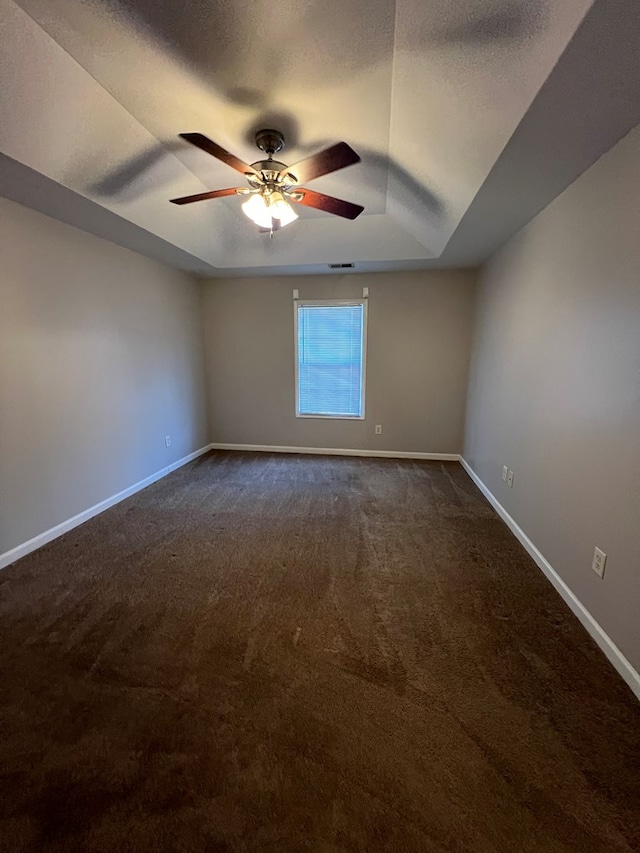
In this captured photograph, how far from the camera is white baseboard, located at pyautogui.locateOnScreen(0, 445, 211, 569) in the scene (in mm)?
2502

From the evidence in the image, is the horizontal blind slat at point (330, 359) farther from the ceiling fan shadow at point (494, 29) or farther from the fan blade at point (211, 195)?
the ceiling fan shadow at point (494, 29)

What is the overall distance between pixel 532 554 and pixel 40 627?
9.84 ft

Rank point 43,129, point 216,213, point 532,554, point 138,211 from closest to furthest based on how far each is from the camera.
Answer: point 43,129 < point 532,554 < point 138,211 < point 216,213

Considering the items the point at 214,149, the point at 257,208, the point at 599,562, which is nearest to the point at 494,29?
the point at 214,149

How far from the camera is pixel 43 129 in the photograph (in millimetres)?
1878

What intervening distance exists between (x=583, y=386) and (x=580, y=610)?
1.20 m

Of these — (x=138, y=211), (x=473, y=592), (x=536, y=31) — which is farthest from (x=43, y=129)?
(x=473, y=592)

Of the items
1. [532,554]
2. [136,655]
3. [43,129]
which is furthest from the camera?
[532,554]

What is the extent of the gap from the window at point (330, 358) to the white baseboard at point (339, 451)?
0.47 meters

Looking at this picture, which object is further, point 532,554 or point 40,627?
point 532,554

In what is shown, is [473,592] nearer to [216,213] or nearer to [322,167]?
[322,167]

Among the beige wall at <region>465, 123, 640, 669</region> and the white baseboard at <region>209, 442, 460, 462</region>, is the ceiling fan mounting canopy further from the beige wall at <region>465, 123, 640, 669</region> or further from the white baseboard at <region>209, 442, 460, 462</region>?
the white baseboard at <region>209, 442, 460, 462</region>

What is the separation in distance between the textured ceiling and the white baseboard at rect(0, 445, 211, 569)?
230 cm

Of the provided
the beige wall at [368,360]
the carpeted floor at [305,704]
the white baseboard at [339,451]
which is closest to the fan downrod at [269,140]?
the beige wall at [368,360]
